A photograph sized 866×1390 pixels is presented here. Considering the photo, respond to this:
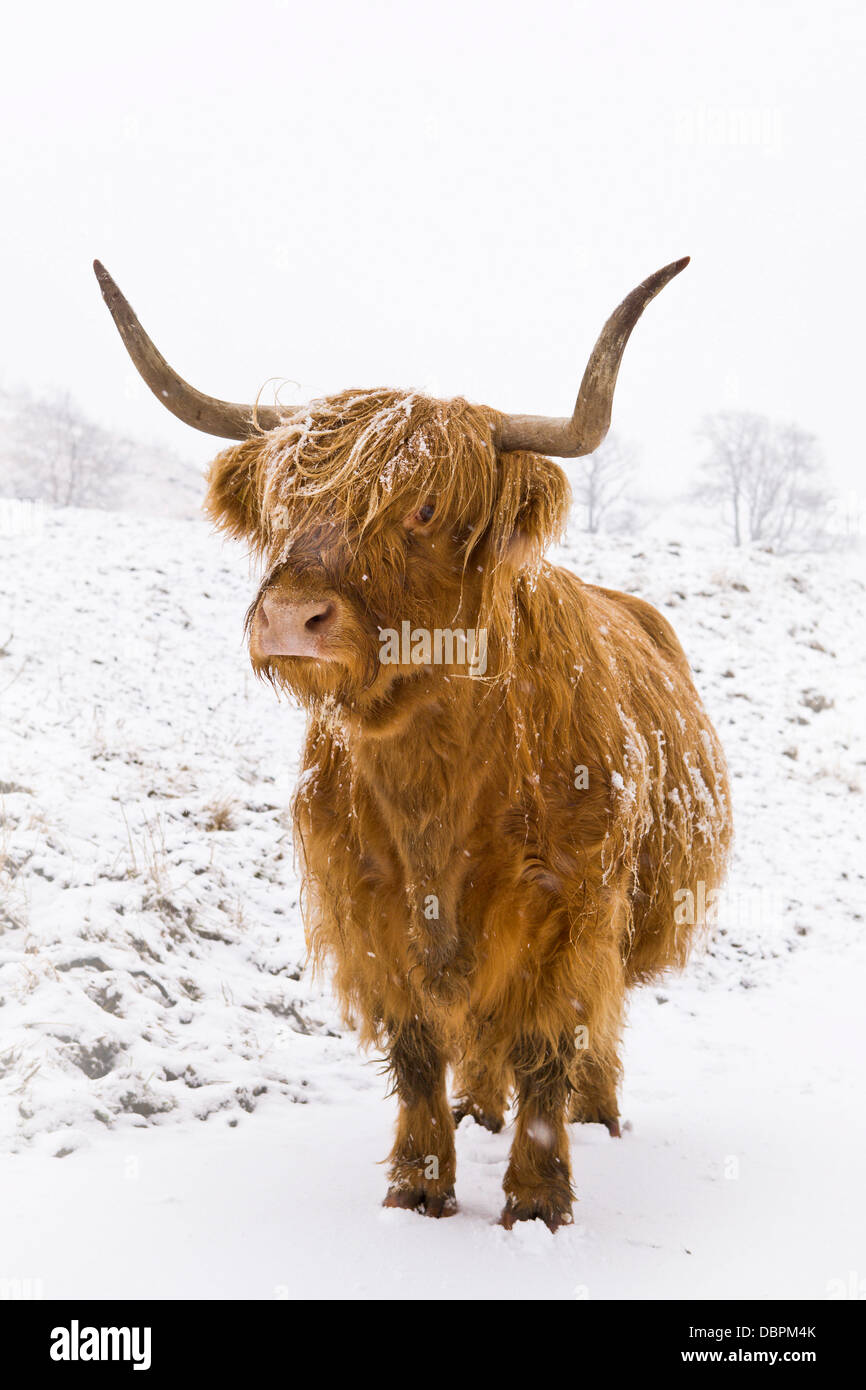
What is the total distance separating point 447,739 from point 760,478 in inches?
931

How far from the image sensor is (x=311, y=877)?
120 inches

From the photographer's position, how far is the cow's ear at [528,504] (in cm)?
252

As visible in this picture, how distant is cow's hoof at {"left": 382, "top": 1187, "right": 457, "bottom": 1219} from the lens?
2902 millimetres

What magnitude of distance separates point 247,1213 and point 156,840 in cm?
233

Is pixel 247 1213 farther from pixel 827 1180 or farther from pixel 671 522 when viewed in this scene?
pixel 671 522

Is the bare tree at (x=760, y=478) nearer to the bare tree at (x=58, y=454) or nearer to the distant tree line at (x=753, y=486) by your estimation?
the distant tree line at (x=753, y=486)

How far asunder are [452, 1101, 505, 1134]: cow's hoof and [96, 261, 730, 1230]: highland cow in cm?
50

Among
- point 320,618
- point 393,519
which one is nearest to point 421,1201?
point 320,618

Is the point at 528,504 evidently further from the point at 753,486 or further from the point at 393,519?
the point at 753,486

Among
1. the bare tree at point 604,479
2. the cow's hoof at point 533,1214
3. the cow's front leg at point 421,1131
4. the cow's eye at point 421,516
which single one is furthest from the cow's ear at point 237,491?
the bare tree at point 604,479

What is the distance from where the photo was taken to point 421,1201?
2.93 meters

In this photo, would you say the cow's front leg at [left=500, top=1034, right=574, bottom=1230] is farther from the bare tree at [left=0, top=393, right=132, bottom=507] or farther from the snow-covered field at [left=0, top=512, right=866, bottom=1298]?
the bare tree at [left=0, top=393, right=132, bottom=507]

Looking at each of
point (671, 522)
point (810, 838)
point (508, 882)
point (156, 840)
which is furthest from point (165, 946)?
point (671, 522)

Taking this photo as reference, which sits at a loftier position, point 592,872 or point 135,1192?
point 592,872
